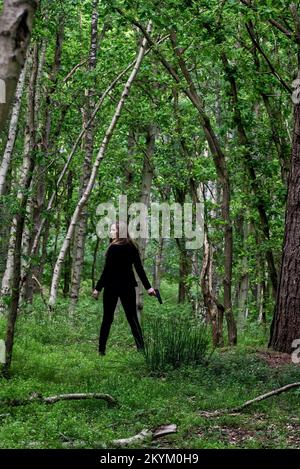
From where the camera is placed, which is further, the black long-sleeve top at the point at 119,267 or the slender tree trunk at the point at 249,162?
the slender tree trunk at the point at 249,162

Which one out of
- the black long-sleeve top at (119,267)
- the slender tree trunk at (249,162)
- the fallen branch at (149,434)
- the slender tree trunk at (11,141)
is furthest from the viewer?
the slender tree trunk at (11,141)

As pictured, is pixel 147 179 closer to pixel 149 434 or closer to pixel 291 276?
pixel 291 276

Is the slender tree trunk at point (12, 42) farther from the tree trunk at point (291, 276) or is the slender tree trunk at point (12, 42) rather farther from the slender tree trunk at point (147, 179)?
the slender tree trunk at point (147, 179)

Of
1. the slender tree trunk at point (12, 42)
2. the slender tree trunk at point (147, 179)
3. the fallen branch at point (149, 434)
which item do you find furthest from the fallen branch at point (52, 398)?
the slender tree trunk at point (147, 179)

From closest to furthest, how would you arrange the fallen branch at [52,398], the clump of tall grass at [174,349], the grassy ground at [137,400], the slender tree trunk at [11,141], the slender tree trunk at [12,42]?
1. the slender tree trunk at [12,42]
2. the grassy ground at [137,400]
3. the fallen branch at [52,398]
4. the clump of tall grass at [174,349]
5. the slender tree trunk at [11,141]

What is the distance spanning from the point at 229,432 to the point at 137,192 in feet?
59.0

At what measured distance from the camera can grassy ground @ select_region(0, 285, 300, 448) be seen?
568 cm

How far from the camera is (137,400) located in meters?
7.02

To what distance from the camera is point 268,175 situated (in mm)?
14312

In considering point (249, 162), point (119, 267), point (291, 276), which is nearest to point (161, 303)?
point (119, 267)

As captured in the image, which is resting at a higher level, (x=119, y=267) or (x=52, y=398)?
(x=119, y=267)

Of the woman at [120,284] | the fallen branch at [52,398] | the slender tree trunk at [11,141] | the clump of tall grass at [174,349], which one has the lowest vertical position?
the fallen branch at [52,398]

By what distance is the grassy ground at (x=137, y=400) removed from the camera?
18.6 ft

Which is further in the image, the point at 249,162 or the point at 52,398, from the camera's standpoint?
the point at 249,162
